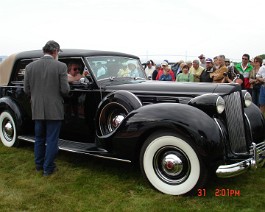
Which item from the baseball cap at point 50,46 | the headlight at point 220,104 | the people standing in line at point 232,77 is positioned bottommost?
the headlight at point 220,104

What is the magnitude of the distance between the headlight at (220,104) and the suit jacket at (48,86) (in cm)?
191

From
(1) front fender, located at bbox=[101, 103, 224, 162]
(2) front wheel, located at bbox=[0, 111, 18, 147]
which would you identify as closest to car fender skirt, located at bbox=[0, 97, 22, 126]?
(2) front wheel, located at bbox=[0, 111, 18, 147]

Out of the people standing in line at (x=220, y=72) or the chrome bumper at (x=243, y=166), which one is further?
the people standing in line at (x=220, y=72)

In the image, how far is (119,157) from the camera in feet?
13.2

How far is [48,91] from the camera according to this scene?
4234 millimetres

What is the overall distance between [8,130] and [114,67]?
2.27 metres

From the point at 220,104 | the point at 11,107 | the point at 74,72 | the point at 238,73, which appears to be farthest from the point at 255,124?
the point at 11,107

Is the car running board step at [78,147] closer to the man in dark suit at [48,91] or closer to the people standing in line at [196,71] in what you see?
the man in dark suit at [48,91]

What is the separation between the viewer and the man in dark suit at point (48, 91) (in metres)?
4.23

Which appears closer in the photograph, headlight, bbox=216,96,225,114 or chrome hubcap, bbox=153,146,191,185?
chrome hubcap, bbox=153,146,191,185

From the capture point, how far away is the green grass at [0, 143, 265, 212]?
3.46m

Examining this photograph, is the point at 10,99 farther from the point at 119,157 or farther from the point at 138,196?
the point at 138,196

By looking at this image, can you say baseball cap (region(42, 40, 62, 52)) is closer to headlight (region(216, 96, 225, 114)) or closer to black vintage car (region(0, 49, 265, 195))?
black vintage car (region(0, 49, 265, 195))

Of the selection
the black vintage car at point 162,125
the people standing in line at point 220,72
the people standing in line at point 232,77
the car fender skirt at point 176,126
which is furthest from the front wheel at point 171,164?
the people standing in line at point 220,72
